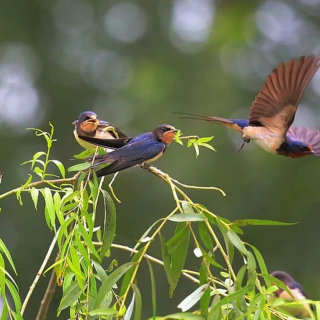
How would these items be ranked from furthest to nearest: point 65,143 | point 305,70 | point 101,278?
1. point 65,143
2. point 305,70
3. point 101,278

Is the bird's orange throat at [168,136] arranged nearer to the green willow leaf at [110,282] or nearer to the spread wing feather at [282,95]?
the spread wing feather at [282,95]

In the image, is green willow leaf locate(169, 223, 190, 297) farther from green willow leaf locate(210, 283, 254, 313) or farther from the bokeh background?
the bokeh background

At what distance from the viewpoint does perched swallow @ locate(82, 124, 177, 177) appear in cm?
118

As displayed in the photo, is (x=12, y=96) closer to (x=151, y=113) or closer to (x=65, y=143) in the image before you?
(x=65, y=143)

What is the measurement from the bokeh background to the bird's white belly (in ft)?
12.0

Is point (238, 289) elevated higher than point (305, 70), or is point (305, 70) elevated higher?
point (305, 70)

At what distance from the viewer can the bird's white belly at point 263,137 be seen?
1.52m

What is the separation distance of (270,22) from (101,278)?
18.5ft

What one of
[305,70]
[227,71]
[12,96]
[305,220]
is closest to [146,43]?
[227,71]

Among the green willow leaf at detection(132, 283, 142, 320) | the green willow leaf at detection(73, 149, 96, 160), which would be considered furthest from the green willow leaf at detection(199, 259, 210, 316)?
the green willow leaf at detection(73, 149, 96, 160)

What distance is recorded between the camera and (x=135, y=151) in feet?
4.03

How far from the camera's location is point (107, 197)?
3.94ft

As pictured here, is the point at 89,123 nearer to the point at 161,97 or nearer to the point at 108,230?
the point at 108,230

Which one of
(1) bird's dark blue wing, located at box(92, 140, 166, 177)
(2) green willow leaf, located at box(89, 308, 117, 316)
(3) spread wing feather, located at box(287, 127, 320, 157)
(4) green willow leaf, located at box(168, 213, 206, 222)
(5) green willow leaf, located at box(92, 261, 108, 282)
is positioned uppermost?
(4) green willow leaf, located at box(168, 213, 206, 222)
